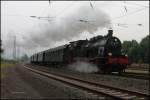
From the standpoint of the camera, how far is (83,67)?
97.6 ft

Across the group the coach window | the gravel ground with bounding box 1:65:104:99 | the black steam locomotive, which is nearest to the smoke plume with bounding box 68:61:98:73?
the black steam locomotive

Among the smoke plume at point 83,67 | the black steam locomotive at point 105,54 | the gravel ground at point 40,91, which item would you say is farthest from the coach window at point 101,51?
the gravel ground at point 40,91

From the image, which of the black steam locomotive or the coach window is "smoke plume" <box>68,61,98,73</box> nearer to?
the black steam locomotive

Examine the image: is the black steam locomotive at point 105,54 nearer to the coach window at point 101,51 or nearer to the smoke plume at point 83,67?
the coach window at point 101,51

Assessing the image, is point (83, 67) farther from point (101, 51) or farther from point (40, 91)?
point (40, 91)

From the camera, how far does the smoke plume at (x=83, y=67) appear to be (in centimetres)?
2791

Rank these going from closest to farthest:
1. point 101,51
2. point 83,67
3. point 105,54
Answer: point 105,54
point 101,51
point 83,67

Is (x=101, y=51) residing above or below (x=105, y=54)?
above

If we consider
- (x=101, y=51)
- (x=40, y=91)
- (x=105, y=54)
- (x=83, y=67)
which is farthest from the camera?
(x=83, y=67)

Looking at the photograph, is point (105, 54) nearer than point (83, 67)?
Yes

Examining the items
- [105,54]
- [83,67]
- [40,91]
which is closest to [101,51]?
[105,54]

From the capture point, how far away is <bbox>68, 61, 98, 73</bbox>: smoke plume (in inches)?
1099

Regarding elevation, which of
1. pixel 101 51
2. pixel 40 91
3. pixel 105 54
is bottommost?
pixel 40 91

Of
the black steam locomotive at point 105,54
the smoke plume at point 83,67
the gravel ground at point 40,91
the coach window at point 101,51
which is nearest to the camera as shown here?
the gravel ground at point 40,91
